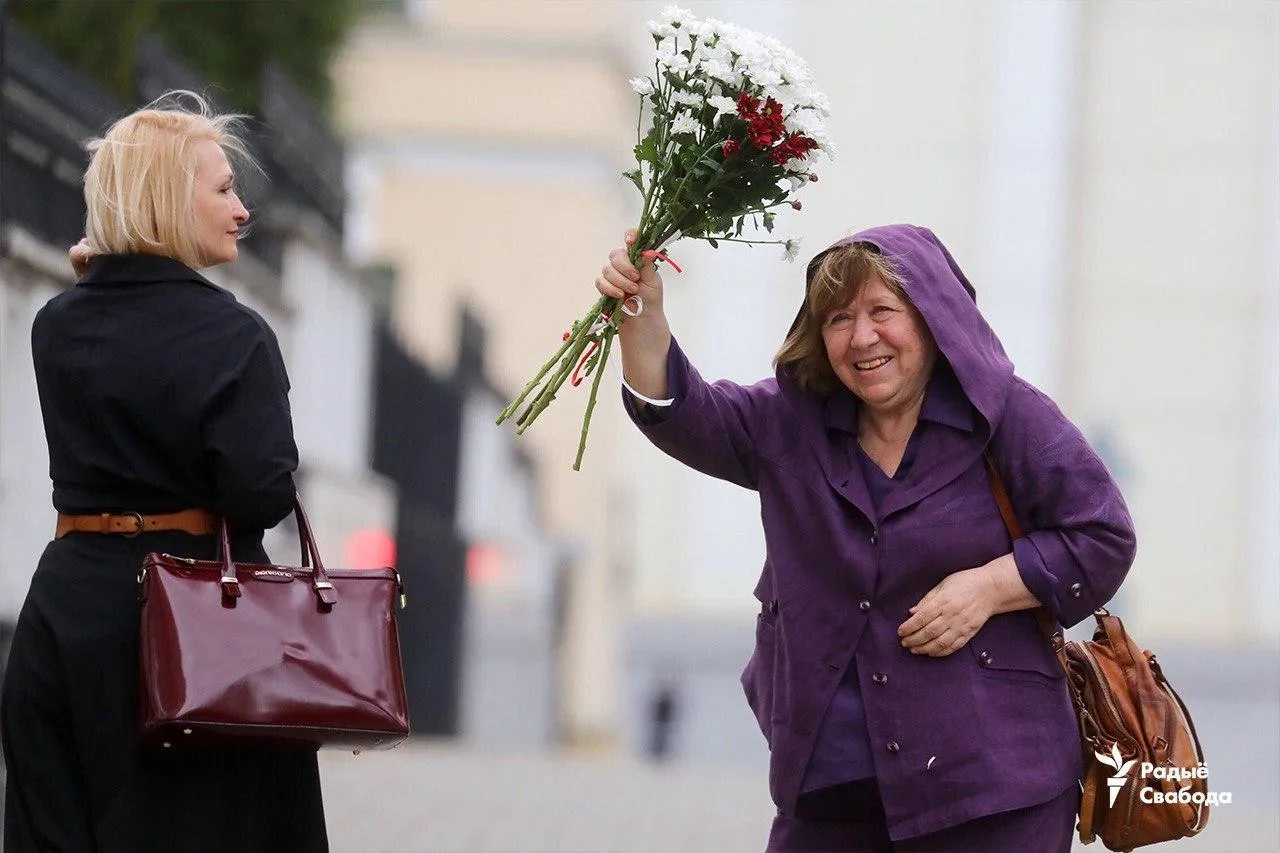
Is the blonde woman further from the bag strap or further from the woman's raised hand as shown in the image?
the bag strap

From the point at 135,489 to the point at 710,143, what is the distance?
1.24 meters

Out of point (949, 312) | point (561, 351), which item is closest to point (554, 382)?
point (561, 351)

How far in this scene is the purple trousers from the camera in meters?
3.99

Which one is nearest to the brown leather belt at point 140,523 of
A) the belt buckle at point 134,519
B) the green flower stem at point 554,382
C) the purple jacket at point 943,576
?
the belt buckle at point 134,519

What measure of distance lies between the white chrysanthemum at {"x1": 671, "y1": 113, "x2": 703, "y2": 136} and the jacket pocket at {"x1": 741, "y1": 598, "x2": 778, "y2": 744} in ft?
2.89

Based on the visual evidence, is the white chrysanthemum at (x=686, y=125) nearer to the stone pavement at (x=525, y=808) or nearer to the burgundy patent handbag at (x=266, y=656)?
the burgundy patent handbag at (x=266, y=656)

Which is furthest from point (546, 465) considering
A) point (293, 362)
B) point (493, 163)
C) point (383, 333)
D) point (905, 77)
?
point (293, 362)

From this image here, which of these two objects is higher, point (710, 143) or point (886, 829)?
point (710, 143)

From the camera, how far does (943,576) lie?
4.03 m

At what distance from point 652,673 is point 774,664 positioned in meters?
30.4

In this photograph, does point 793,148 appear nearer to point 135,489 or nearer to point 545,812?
point 135,489

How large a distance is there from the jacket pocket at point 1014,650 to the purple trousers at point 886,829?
8.7 inches

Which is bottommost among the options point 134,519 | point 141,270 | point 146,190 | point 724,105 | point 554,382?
point 134,519

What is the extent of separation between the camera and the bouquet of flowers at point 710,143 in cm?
422
